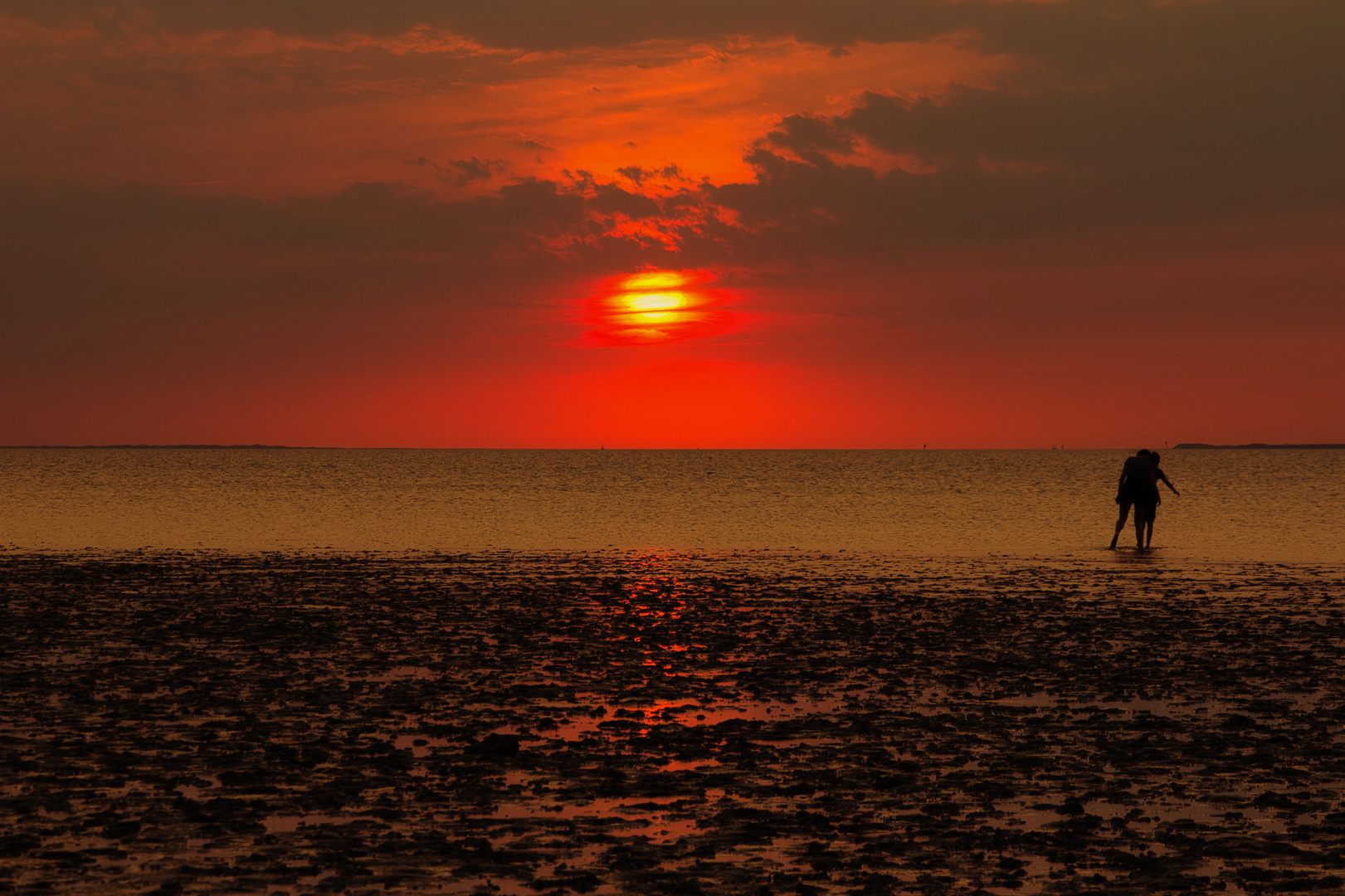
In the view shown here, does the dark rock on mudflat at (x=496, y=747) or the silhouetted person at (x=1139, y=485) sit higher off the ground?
the silhouetted person at (x=1139, y=485)

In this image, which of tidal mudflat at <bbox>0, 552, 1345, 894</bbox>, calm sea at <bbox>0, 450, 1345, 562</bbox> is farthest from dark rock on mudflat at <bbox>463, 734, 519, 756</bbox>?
calm sea at <bbox>0, 450, 1345, 562</bbox>

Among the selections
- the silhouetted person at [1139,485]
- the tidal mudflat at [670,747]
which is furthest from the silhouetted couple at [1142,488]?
the tidal mudflat at [670,747]

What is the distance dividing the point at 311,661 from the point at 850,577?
53.0ft

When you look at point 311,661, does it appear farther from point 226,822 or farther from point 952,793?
point 952,793

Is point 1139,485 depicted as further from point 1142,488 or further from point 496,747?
point 496,747

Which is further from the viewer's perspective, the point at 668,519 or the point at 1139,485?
the point at 668,519

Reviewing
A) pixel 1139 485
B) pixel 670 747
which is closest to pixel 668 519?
pixel 1139 485

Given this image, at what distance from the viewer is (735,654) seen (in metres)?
18.5

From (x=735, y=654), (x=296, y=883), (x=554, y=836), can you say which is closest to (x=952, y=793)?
(x=554, y=836)

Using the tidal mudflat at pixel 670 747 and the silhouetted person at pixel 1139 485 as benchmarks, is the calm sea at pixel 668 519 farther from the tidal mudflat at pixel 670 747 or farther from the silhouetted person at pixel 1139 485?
the tidal mudflat at pixel 670 747

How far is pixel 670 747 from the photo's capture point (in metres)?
12.4

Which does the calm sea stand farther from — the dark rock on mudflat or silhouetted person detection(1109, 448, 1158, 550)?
the dark rock on mudflat

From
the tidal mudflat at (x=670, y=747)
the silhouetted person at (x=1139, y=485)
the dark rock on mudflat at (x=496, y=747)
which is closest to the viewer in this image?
the tidal mudflat at (x=670, y=747)

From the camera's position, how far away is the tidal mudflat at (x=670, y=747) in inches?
348
